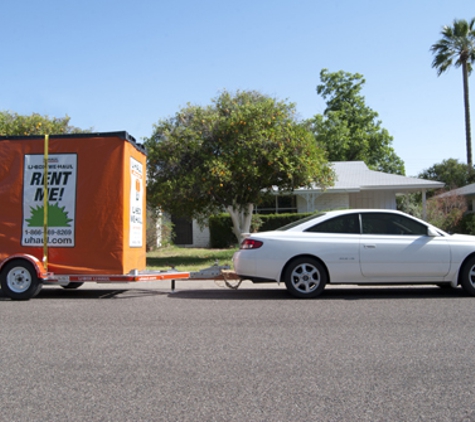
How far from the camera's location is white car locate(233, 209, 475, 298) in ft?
29.7

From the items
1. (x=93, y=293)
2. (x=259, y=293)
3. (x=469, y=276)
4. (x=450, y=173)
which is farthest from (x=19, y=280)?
(x=450, y=173)

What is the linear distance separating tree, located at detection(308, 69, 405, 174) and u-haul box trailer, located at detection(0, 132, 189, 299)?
3586 centimetres

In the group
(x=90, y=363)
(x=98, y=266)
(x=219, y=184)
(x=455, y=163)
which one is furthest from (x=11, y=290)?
(x=455, y=163)

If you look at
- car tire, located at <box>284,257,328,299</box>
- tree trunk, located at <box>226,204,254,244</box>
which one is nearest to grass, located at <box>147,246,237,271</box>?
tree trunk, located at <box>226,204,254,244</box>

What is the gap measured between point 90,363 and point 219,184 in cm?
1069

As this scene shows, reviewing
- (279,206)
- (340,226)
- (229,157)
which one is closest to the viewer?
(340,226)

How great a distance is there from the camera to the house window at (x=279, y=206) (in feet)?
88.1

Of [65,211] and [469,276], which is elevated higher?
[65,211]

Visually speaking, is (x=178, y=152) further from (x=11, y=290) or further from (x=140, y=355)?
(x=140, y=355)

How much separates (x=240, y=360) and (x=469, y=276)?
5412 mm

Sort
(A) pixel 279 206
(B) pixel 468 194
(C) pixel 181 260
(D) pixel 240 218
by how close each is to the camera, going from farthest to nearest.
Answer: (B) pixel 468 194 < (A) pixel 279 206 < (D) pixel 240 218 < (C) pixel 181 260

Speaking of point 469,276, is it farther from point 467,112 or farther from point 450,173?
point 450,173

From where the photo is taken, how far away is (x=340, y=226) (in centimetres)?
935

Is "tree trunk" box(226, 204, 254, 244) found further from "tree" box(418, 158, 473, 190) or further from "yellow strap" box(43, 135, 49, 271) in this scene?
"tree" box(418, 158, 473, 190)
